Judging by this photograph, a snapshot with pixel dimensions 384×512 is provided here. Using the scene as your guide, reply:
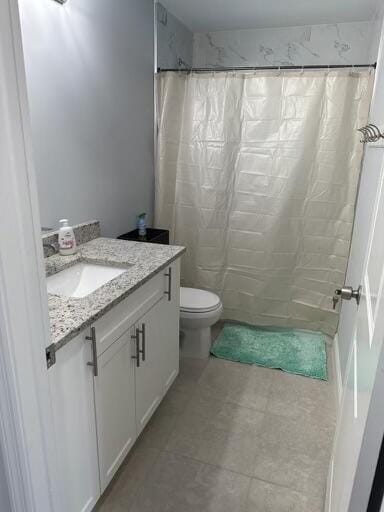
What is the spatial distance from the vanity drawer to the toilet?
567 mm

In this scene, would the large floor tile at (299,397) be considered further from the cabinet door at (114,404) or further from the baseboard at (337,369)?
the cabinet door at (114,404)

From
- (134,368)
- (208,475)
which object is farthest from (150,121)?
(208,475)

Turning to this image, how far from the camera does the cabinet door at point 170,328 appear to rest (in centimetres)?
186

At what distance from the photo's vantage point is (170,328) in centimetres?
197

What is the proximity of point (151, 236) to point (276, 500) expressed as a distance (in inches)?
65.6

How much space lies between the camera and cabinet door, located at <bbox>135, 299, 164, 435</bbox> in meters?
1.62

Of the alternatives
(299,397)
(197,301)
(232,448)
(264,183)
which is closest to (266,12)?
(264,183)

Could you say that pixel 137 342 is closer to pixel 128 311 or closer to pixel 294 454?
pixel 128 311

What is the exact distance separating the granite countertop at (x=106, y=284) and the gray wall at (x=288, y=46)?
81.8 inches

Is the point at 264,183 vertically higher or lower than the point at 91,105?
lower

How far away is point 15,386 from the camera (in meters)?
0.80

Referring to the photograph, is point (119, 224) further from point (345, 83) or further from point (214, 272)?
point (345, 83)

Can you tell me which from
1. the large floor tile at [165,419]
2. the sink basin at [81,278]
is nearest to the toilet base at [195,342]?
the large floor tile at [165,419]

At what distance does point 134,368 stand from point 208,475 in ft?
1.98
